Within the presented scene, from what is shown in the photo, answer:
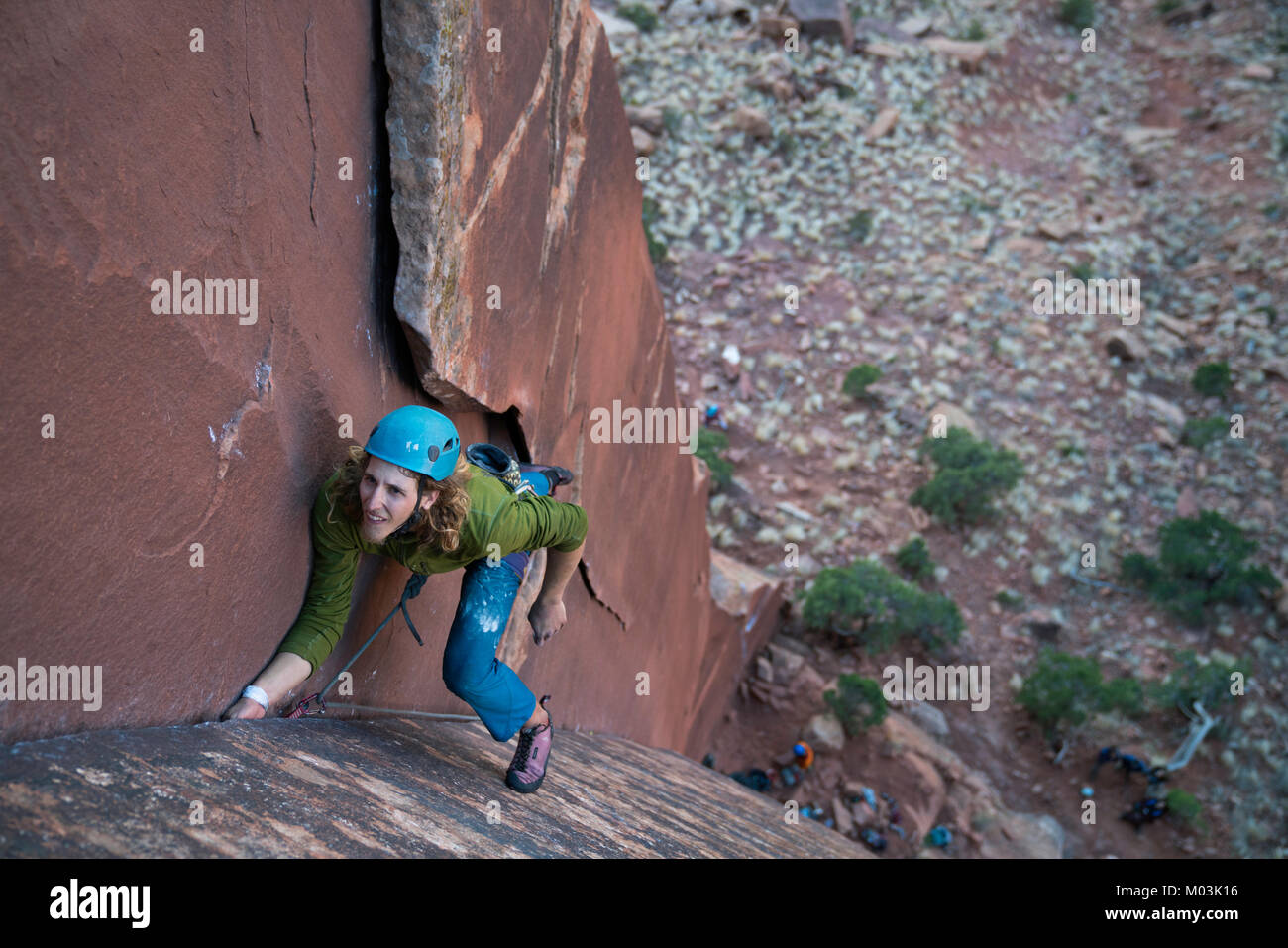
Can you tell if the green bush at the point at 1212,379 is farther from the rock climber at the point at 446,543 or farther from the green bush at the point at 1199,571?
the rock climber at the point at 446,543

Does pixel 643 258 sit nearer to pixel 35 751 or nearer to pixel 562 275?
pixel 562 275

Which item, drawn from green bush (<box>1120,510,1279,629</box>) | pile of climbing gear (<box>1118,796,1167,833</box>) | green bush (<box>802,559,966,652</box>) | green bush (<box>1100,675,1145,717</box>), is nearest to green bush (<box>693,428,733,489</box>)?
green bush (<box>802,559,966,652</box>)

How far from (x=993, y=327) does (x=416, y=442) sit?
1441 centimetres

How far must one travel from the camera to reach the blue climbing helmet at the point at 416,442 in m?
2.34

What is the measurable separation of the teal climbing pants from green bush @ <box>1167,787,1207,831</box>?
920cm

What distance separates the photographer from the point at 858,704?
9492 millimetres

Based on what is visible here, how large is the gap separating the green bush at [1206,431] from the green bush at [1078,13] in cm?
1297

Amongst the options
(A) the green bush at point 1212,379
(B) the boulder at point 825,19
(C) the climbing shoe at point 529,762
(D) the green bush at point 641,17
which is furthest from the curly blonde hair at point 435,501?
(D) the green bush at point 641,17

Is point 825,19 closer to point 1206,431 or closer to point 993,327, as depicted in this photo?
point 993,327

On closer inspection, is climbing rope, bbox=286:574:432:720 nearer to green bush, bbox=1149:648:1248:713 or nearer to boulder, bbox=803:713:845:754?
boulder, bbox=803:713:845:754

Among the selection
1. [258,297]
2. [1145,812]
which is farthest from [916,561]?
[258,297]

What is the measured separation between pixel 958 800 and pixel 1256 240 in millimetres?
12875

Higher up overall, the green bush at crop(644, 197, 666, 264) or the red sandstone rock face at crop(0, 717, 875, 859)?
the green bush at crop(644, 197, 666, 264)

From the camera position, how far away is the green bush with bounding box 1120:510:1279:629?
11.4m
